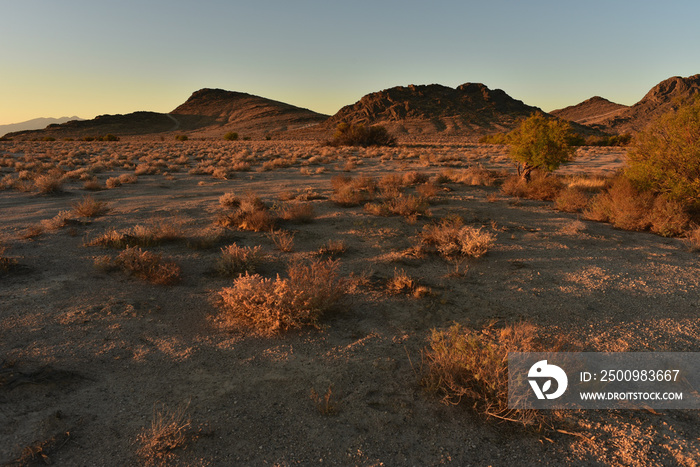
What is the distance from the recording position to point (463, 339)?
3895 millimetres

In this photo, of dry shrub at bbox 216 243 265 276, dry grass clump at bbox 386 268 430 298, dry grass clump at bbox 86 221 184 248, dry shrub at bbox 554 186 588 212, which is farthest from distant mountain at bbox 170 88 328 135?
dry grass clump at bbox 386 268 430 298

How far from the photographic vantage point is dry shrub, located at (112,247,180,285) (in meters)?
6.02

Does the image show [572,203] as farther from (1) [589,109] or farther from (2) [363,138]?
(1) [589,109]

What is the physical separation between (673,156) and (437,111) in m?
86.8

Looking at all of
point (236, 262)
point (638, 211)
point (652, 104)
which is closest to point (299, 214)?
point (236, 262)

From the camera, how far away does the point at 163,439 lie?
9.71ft

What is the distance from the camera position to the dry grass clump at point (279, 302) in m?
4.77

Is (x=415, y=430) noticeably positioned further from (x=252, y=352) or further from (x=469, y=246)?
(x=469, y=246)

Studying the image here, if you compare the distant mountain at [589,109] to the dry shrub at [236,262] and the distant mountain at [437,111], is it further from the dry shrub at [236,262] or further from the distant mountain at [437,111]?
the dry shrub at [236,262]

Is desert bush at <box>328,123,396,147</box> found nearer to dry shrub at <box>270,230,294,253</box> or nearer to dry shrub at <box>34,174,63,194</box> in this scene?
dry shrub at <box>34,174,63,194</box>

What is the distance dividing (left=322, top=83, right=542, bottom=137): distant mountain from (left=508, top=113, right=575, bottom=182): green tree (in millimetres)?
58026

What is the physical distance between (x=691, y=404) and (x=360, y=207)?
30.0ft

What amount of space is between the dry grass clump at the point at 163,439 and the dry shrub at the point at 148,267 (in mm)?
3248

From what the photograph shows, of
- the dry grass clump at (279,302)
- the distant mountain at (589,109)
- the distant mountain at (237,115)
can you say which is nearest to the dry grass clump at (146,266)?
the dry grass clump at (279,302)
